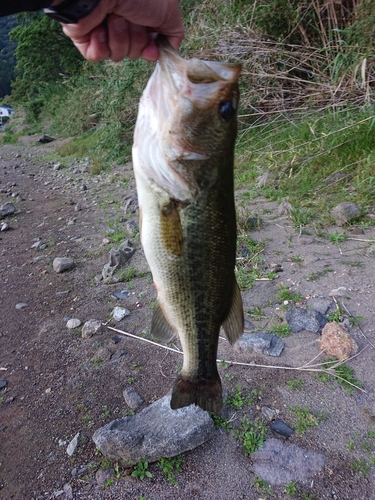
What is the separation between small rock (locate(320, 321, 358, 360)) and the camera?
280cm

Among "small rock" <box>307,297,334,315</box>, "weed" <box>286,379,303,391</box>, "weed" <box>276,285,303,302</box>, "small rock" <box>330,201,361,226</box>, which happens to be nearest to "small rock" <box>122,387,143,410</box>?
"weed" <box>286,379,303,391</box>

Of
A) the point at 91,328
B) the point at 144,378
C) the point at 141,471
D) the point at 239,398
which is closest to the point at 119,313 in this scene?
the point at 91,328

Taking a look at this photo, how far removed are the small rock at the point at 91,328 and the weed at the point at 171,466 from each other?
1.57m

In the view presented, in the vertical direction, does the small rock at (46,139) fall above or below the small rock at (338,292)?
below

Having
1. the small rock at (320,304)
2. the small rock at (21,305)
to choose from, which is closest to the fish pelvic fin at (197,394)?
the small rock at (320,304)

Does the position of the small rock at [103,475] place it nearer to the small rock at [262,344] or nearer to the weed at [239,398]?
the weed at [239,398]

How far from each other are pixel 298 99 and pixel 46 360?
552cm

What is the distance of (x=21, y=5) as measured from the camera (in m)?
1.62

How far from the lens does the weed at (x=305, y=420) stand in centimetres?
244

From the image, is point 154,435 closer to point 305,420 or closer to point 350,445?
point 305,420

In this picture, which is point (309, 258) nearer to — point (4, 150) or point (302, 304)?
point (302, 304)

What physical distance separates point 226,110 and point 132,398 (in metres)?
2.14

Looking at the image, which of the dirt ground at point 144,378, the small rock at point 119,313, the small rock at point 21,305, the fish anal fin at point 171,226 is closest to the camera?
the fish anal fin at point 171,226

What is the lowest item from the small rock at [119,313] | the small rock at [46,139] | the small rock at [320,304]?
the small rock at [46,139]
